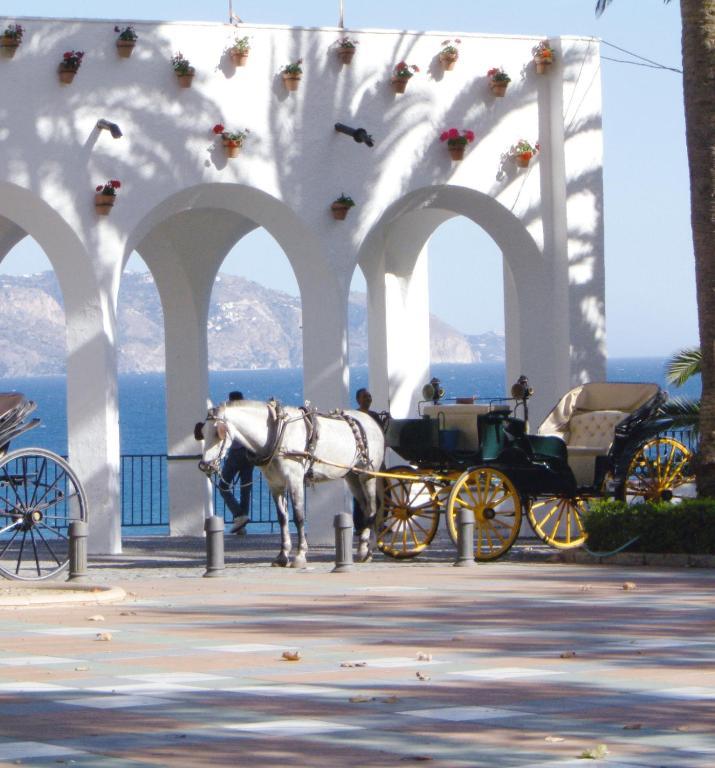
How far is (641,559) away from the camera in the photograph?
55.9 feet

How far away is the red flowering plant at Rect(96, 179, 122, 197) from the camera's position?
20.0 m

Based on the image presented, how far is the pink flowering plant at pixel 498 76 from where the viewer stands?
21.9m

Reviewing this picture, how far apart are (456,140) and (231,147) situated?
2.82m

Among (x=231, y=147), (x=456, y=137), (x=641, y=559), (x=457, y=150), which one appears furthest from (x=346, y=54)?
(x=641, y=559)

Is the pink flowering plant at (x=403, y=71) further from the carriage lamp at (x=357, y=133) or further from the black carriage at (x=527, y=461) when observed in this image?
the black carriage at (x=527, y=461)

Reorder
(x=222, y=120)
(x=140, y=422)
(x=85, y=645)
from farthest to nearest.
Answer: (x=140, y=422) < (x=222, y=120) < (x=85, y=645)

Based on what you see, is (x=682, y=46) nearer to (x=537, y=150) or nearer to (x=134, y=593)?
(x=537, y=150)

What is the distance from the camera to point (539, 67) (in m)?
22.3

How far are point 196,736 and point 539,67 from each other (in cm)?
1623

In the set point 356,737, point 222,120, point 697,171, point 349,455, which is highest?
point 222,120

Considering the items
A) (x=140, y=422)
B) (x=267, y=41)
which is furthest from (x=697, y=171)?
(x=140, y=422)

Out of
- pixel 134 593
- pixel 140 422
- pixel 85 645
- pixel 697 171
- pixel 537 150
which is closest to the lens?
pixel 85 645

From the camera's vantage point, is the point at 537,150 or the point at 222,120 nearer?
the point at 222,120

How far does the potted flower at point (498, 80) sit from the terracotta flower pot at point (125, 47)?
4.52m
